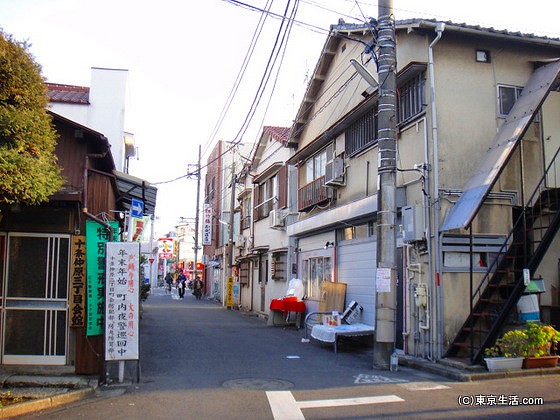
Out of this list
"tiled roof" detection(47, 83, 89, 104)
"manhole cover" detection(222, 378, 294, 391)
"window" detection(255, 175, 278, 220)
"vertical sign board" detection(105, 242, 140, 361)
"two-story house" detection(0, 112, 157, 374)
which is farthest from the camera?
"window" detection(255, 175, 278, 220)

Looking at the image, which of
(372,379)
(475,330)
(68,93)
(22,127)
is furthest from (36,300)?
(68,93)

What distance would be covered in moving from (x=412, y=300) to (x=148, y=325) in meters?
10.4

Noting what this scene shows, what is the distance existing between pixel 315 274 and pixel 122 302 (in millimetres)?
10292

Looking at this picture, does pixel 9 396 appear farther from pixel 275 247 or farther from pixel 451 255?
pixel 275 247

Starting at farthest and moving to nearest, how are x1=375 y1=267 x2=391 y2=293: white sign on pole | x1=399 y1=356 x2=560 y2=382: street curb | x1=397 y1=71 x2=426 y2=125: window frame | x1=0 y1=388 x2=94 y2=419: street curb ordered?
x1=397 y1=71 x2=426 y2=125: window frame < x1=375 y1=267 x2=391 y2=293: white sign on pole < x1=399 y1=356 x2=560 y2=382: street curb < x1=0 y1=388 x2=94 y2=419: street curb

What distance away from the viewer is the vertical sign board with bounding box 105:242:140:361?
342 inches

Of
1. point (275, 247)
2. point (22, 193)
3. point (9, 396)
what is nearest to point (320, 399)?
point (9, 396)

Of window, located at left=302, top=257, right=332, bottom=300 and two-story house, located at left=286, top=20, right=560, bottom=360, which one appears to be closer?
two-story house, located at left=286, top=20, right=560, bottom=360

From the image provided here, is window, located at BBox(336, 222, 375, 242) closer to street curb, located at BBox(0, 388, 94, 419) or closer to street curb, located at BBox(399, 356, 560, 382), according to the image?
street curb, located at BBox(399, 356, 560, 382)

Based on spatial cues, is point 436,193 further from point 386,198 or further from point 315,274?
point 315,274

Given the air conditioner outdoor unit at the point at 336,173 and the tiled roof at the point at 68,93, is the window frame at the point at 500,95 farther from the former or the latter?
the tiled roof at the point at 68,93

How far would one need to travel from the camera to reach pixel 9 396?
730 cm

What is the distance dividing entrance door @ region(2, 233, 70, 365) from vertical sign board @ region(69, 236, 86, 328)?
8.9 inches

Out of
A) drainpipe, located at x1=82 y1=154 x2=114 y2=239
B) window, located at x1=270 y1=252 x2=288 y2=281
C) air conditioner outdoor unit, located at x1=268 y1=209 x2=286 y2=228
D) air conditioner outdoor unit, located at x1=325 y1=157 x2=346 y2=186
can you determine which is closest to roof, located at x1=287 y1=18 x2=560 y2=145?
air conditioner outdoor unit, located at x1=268 y1=209 x2=286 y2=228
